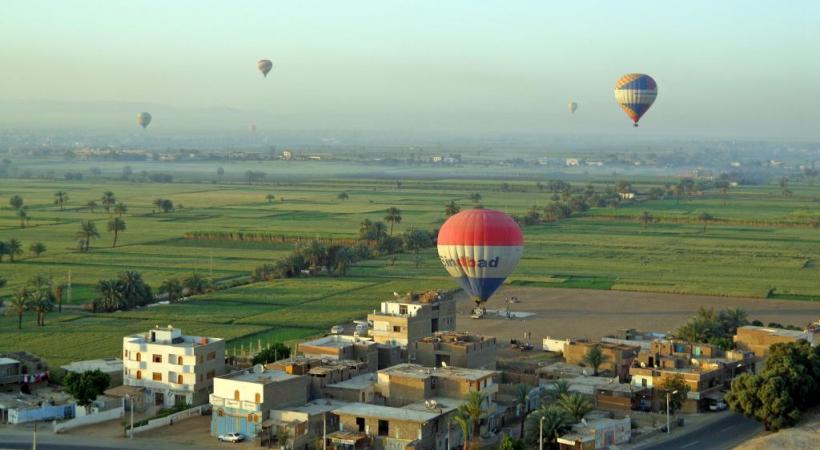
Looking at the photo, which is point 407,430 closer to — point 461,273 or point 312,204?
point 461,273

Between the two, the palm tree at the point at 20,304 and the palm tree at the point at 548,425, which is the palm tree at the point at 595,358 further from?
the palm tree at the point at 20,304

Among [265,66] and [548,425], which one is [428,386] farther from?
[265,66]

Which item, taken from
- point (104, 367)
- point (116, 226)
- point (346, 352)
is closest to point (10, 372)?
point (104, 367)

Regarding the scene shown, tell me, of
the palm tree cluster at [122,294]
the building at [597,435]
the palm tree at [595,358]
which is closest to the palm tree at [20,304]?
the palm tree cluster at [122,294]

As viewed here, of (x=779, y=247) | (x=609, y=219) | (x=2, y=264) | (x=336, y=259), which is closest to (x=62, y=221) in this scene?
(x=2, y=264)

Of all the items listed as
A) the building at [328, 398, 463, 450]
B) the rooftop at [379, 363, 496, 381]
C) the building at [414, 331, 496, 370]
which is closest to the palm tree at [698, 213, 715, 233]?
the building at [414, 331, 496, 370]

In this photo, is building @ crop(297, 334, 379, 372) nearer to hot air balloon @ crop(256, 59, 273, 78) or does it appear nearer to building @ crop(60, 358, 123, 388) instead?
building @ crop(60, 358, 123, 388)
